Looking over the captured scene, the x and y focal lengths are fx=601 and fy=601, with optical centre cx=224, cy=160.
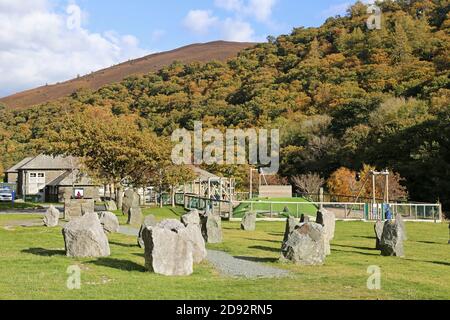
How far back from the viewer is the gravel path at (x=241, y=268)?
566 inches

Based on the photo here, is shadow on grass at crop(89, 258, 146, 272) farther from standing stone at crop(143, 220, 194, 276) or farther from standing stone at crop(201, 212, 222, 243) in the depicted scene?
standing stone at crop(201, 212, 222, 243)

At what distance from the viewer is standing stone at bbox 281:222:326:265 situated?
53.1ft

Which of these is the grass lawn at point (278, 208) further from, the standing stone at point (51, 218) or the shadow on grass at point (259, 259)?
the shadow on grass at point (259, 259)

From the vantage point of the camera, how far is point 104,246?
17062 millimetres

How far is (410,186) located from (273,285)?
4541 centimetres

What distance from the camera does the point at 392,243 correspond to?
63.4 ft

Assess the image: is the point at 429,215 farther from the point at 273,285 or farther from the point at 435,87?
the point at 435,87

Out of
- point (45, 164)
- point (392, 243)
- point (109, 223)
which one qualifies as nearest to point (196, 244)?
point (392, 243)

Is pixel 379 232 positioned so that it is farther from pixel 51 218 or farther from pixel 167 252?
pixel 51 218

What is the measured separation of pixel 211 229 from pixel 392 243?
6880 mm

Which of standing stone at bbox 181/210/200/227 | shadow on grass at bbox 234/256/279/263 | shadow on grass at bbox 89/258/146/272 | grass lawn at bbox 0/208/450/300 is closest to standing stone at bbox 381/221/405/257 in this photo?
grass lawn at bbox 0/208/450/300

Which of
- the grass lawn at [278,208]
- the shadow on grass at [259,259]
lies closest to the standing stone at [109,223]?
the shadow on grass at [259,259]

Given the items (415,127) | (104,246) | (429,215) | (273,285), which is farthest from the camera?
(415,127)
